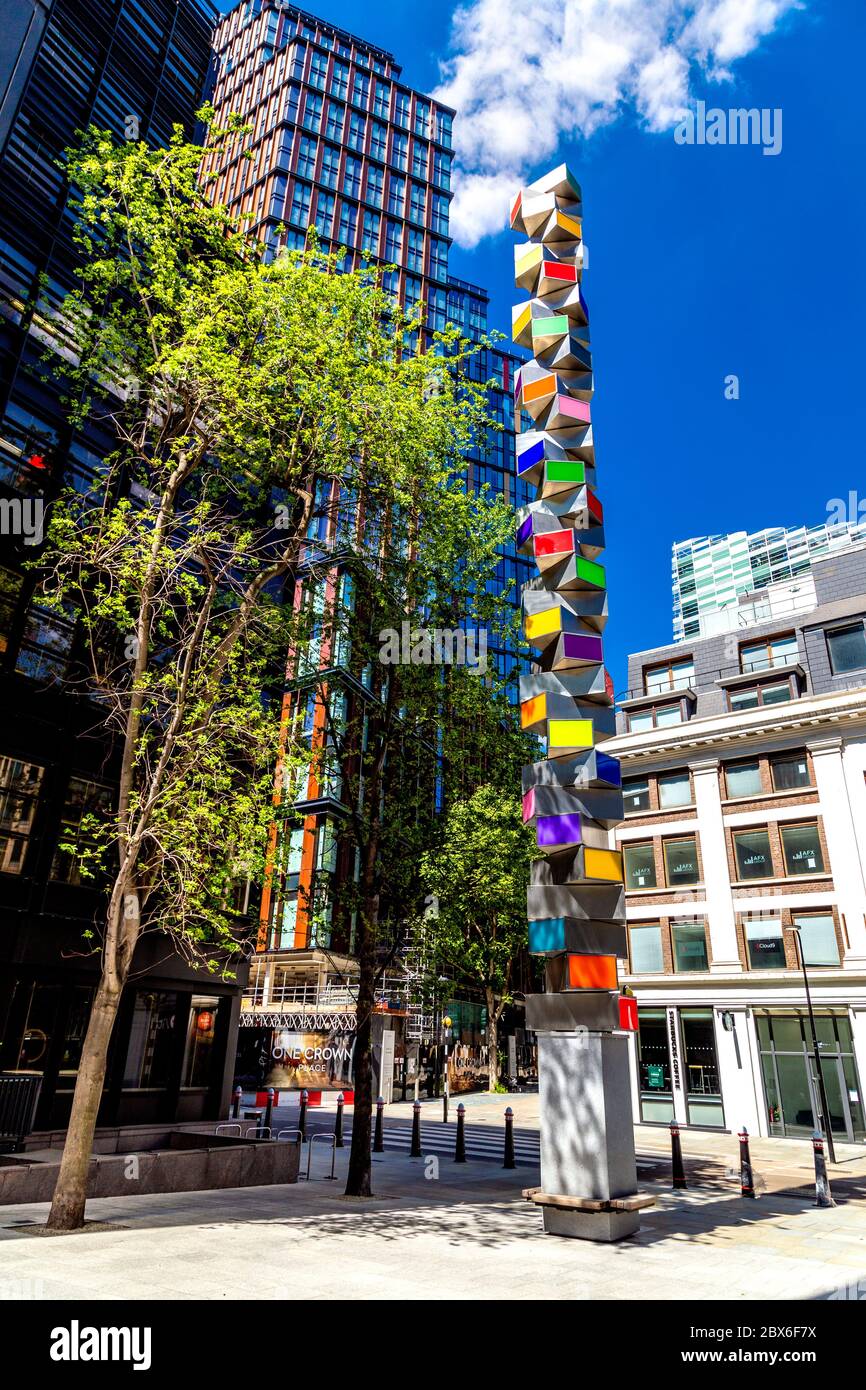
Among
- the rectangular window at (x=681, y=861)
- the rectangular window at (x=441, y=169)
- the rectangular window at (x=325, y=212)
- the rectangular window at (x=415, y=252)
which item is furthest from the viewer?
the rectangular window at (x=441, y=169)

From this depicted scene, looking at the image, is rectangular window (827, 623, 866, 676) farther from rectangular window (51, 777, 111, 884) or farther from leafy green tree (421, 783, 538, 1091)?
rectangular window (51, 777, 111, 884)

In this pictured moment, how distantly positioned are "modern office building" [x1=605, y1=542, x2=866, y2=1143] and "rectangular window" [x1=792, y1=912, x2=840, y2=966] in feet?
0.16

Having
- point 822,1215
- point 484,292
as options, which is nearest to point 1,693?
point 822,1215

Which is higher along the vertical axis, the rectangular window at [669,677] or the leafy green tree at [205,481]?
the rectangular window at [669,677]

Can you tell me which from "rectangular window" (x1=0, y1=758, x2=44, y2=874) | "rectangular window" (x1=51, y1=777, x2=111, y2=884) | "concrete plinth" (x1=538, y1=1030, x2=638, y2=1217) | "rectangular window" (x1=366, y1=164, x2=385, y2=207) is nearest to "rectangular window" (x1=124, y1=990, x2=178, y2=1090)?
"rectangular window" (x1=51, y1=777, x2=111, y2=884)

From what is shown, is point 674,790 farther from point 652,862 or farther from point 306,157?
point 306,157

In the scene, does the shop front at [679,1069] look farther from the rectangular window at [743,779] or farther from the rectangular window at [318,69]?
the rectangular window at [318,69]

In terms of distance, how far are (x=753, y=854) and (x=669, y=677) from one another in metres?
9.31

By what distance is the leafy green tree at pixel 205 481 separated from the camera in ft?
35.3

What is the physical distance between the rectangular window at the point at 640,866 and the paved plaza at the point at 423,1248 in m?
19.4

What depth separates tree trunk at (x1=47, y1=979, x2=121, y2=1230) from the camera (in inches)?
363

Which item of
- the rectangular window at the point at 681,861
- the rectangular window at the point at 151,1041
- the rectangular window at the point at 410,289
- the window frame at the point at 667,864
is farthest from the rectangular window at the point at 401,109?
the rectangular window at the point at 151,1041

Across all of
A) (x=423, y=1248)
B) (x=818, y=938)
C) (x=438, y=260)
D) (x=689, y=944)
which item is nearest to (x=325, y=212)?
(x=438, y=260)
